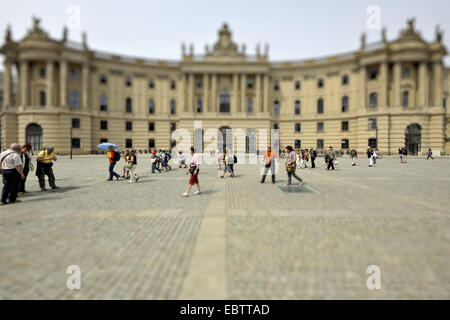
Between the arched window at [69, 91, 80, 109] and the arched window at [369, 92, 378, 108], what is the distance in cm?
5183

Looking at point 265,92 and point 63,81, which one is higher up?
point 63,81

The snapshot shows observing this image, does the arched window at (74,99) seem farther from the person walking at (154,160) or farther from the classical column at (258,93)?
the person walking at (154,160)

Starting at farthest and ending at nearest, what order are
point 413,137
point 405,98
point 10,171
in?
point 405,98 < point 413,137 < point 10,171

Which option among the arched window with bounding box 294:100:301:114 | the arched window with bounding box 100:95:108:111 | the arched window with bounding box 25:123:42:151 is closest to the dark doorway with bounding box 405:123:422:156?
the arched window with bounding box 294:100:301:114

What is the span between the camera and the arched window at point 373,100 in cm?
4328

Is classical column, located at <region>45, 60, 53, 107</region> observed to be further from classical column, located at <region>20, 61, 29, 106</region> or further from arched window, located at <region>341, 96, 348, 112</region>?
arched window, located at <region>341, 96, 348, 112</region>

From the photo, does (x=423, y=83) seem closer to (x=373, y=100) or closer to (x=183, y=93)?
(x=373, y=100)

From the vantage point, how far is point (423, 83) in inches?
1597

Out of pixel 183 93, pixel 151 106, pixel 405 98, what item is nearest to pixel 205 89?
pixel 183 93

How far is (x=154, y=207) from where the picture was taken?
7.29 m

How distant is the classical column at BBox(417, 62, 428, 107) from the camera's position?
40.6 m

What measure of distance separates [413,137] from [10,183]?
50.7m

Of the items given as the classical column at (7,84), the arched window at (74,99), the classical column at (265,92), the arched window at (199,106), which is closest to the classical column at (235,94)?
the classical column at (265,92)
